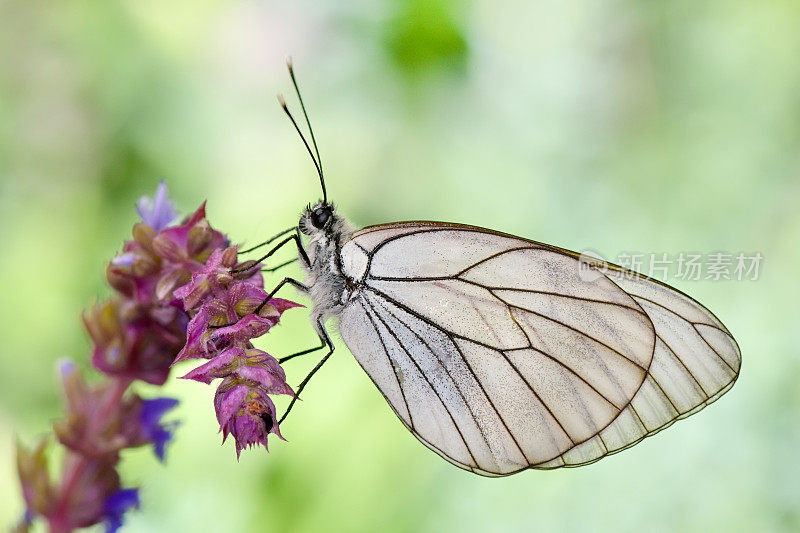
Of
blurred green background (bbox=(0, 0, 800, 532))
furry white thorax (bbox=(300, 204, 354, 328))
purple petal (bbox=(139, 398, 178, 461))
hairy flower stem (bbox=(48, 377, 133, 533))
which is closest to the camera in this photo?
hairy flower stem (bbox=(48, 377, 133, 533))

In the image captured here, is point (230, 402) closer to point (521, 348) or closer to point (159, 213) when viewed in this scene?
point (159, 213)

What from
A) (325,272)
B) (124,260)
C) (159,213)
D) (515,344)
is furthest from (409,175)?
(124,260)

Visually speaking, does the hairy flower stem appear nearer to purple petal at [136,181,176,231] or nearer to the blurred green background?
purple petal at [136,181,176,231]

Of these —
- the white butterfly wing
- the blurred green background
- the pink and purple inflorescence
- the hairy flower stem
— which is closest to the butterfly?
the white butterfly wing

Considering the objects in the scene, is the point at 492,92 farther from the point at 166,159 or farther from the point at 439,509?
the point at 439,509

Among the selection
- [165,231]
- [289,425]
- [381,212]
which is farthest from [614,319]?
[381,212]

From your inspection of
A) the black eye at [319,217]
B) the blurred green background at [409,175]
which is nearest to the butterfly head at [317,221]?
the black eye at [319,217]

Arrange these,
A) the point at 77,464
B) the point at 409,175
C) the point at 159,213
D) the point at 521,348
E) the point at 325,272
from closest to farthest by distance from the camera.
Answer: the point at 77,464 → the point at 159,213 → the point at 325,272 → the point at 521,348 → the point at 409,175
